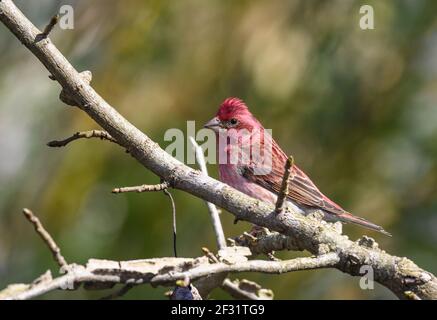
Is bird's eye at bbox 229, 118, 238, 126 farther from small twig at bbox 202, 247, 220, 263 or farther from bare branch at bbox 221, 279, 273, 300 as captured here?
small twig at bbox 202, 247, 220, 263

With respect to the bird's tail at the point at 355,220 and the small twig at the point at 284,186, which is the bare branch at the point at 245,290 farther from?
the bird's tail at the point at 355,220

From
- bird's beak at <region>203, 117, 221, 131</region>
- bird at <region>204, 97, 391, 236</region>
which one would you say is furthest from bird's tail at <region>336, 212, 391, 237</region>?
bird's beak at <region>203, 117, 221, 131</region>

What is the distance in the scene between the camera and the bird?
669cm

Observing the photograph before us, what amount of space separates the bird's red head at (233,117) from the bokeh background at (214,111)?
28.4 inches

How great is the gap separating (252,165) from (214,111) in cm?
112

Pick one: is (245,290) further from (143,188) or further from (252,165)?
(252,165)

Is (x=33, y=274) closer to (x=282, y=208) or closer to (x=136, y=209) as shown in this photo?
(x=136, y=209)

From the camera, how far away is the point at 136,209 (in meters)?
7.22

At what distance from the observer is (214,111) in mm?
7777

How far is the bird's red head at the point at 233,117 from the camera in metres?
6.62

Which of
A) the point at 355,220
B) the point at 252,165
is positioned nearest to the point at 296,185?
the point at 252,165

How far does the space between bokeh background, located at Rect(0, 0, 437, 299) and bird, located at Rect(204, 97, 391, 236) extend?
1.86 ft
